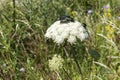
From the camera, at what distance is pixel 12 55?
376 centimetres

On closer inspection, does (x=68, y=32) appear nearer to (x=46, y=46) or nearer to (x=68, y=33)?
(x=68, y=33)

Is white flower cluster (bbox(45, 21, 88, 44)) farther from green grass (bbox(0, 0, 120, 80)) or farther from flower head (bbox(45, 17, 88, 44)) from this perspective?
green grass (bbox(0, 0, 120, 80))

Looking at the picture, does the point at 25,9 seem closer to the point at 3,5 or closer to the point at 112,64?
the point at 3,5

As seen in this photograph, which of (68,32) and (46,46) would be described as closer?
(68,32)

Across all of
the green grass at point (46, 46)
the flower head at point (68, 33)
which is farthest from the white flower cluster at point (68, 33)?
the green grass at point (46, 46)

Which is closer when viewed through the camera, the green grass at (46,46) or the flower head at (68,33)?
the flower head at (68,33)

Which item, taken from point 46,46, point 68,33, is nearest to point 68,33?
point 68,33

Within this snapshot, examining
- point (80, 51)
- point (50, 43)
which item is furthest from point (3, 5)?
point (80, 51)

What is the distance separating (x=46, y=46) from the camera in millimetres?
3400

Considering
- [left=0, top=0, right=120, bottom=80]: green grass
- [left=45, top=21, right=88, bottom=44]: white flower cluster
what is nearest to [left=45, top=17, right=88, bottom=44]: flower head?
[left=45, top=21, right=88, bottom=44]: white flower cluster

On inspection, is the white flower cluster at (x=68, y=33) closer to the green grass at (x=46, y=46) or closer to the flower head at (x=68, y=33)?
the flower head at (x=68, y=33)

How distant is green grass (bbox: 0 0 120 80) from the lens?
3146mm

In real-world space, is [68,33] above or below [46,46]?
above

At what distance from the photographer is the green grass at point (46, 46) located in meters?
3.15
